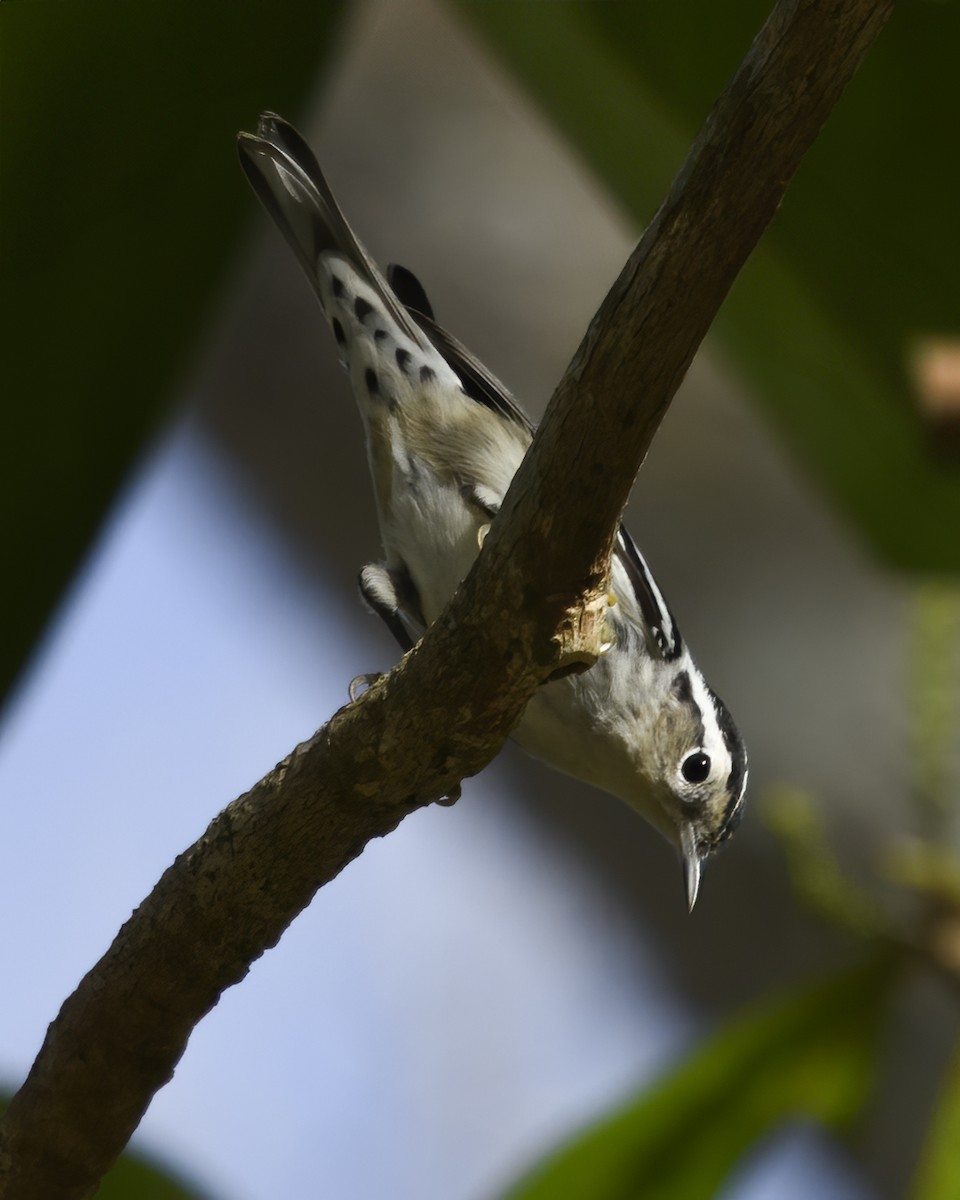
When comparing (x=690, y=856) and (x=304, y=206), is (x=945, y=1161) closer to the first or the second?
(x=690, y=856)

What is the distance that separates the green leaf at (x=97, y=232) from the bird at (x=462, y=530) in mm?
903

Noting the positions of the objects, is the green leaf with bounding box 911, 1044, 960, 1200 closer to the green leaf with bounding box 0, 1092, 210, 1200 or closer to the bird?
the bird

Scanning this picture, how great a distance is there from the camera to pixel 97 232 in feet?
4.07

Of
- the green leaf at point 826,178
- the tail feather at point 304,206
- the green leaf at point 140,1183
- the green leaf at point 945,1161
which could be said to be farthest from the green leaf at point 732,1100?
the tail feather at point 304,206

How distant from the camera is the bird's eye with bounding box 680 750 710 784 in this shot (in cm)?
240

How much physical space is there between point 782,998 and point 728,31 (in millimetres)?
1779

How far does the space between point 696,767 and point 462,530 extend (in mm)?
620

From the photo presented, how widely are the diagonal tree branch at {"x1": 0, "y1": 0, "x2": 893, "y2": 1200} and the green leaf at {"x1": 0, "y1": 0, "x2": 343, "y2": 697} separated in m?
0.28

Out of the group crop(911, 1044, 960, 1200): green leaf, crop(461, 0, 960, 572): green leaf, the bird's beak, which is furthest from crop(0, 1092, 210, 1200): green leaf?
crop(461, 0, 960, 572): green leaf

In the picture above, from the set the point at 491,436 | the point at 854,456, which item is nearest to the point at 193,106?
the point at 854,456

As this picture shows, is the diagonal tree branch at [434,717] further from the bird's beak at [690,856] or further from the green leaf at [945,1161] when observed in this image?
the bird's beak at [690,856]

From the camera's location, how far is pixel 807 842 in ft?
9.18

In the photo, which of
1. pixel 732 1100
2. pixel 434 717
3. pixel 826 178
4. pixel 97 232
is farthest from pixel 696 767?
pixel 97 232

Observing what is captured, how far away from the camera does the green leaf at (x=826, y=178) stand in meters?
1.56
